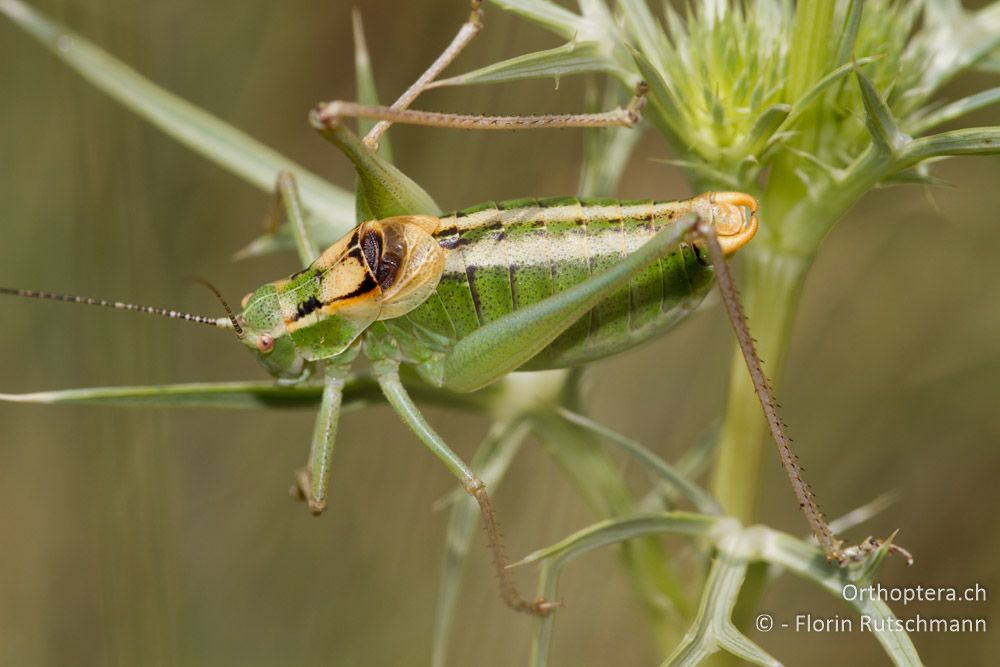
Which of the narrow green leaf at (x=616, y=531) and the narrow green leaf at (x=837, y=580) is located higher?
the narrow green leaf at (x=616, y=531)

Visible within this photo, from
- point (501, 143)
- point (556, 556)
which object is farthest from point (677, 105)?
point (501, 143)

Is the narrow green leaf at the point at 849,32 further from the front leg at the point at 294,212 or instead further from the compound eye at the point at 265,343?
the compound eye at the point at 265,343

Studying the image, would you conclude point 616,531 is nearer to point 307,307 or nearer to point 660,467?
point 660,467

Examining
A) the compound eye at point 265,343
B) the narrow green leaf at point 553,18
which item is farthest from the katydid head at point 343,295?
the narrow green leaf at point 553,18

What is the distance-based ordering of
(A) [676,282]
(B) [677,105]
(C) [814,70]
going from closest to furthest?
(C) [814,70]
(B) [677,105]
(A) [676,282]

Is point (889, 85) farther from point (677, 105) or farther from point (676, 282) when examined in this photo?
point (676, 282)

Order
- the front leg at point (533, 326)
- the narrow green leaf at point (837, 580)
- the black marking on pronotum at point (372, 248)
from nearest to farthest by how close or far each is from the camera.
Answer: the narrow green leaf at point (837, 580), the front leg at point (533, 326), the black marking on pronotum at point (372, 248)
